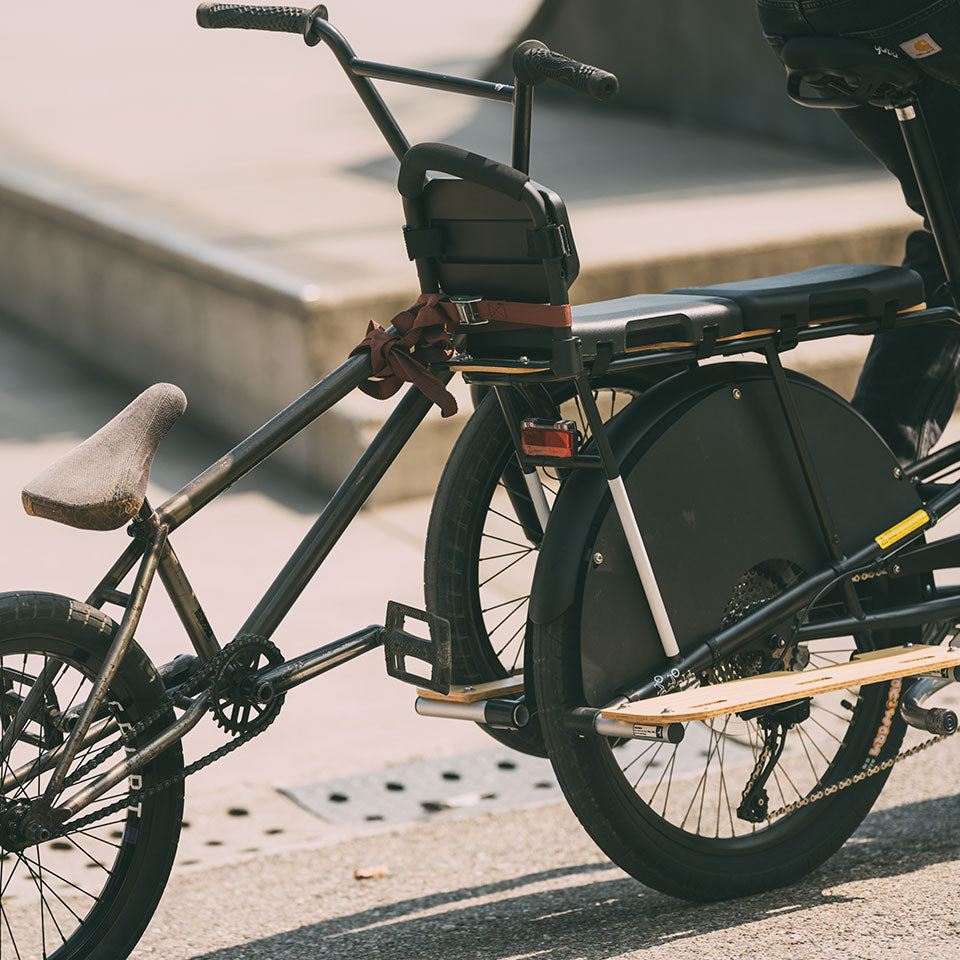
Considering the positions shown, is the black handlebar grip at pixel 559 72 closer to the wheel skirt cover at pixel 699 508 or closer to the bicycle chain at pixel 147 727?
the wheel skirt cover at pixel 699 508

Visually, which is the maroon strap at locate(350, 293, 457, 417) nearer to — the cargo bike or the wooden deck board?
the cargo bike

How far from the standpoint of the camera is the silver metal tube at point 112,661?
9.09ft

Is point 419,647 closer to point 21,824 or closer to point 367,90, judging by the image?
point 21,824

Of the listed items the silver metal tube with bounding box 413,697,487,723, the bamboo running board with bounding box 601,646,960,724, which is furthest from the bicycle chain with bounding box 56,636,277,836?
the bamboo running board with bounding box 601,646,960,724

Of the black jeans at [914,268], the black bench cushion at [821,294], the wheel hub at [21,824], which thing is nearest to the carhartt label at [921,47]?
the black jeans at [914,268]

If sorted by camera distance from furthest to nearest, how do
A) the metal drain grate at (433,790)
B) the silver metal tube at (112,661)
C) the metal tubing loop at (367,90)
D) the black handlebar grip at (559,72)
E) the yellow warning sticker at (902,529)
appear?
1. the metal drain grate at (433,790)
2. the yellow warning sticker at (902,529)
3. the metal tubing loop at (367,90)
4. the silver metal tube at (112,661)
5. the black handlebar grip at (559,72)

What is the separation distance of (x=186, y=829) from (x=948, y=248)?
2.17 meters

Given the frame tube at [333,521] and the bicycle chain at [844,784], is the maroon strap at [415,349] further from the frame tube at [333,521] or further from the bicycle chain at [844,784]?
the bicycle chain at [844,784]

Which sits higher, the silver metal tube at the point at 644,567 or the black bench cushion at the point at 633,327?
the black bench cushion at the point at 633,327

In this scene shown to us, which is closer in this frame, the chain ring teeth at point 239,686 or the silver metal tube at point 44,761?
the silver metal tube at point 44,761

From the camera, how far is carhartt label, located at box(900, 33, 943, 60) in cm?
329

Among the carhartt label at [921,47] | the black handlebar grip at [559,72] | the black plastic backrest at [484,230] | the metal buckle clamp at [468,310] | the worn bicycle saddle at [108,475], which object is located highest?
the carhartt label at [921,47]

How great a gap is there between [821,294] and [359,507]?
3.14ft

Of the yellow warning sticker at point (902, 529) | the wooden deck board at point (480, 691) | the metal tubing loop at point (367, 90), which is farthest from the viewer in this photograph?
the yellow warning sticker at point (902, 529)
